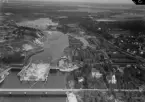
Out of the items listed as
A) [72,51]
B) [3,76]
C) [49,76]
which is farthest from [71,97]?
[3,76]

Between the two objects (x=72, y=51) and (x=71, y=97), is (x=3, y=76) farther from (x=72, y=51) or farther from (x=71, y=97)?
(x=72, y=51)

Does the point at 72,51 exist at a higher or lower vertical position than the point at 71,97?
higher

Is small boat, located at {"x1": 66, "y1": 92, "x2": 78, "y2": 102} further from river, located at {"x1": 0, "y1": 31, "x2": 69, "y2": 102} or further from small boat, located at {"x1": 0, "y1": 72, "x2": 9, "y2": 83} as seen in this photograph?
small boat, located at {"x1": 0, "y1": 72, "x2": 9, "y2": 83}

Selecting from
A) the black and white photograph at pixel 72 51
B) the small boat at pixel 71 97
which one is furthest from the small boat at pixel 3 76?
the small boat at pixel 71 97

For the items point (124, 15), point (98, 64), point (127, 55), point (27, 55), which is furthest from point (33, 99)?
point (124, 15)

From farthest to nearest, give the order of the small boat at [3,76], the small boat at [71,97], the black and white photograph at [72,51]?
the small boat at [3,76], the black and white photograph at [72,51], the small boat at [71,97]

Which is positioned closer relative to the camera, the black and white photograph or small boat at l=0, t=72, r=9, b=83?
the black and white photograph

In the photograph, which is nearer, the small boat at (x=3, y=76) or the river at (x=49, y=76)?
the river at (x=49, y=76)

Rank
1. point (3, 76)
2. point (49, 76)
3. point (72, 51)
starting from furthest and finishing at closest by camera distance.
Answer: point (72, 51), point (49, 76), point (3, 76)

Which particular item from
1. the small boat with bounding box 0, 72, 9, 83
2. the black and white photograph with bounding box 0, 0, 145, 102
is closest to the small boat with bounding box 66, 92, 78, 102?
the black and white photograph with bounding box 0, 0, 145, 102

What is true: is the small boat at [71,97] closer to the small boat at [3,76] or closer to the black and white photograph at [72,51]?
the black and white photograph at [72,51]

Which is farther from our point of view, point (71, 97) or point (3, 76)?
point (3, 76)
